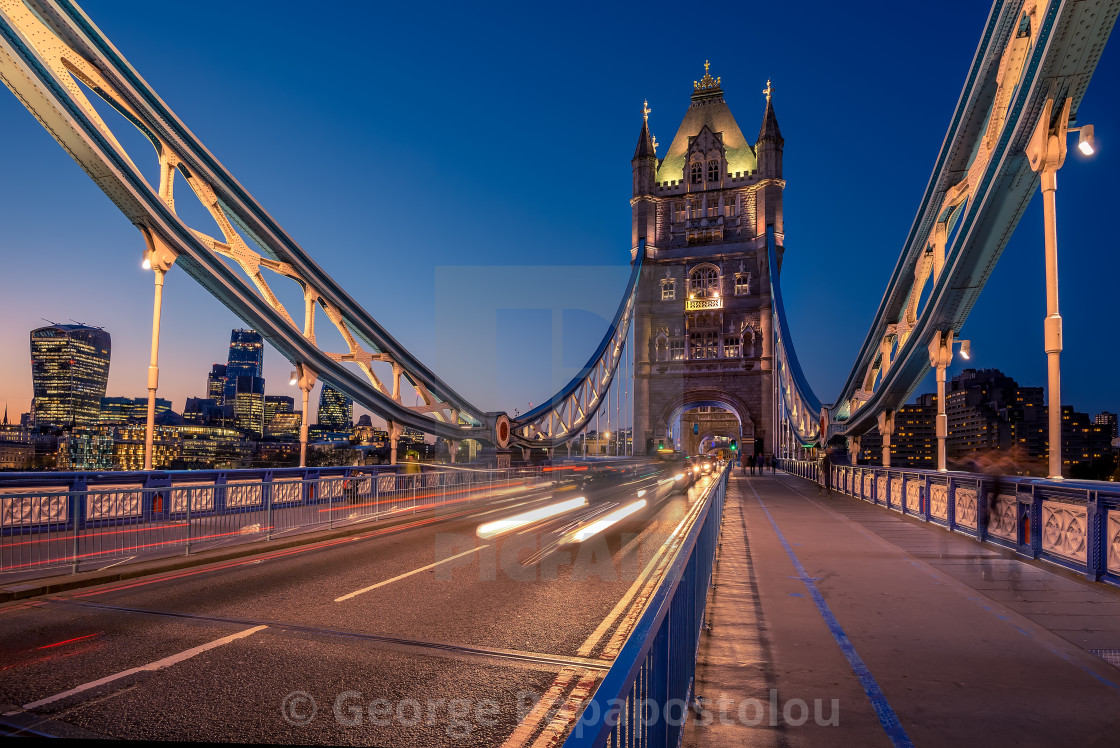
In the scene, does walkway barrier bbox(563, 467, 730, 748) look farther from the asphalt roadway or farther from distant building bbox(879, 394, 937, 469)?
distant building bbox(879, 394, 937, 469)

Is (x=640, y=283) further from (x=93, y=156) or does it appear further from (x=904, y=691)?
(x=904, y=691)

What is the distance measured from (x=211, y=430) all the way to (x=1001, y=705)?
155 metres

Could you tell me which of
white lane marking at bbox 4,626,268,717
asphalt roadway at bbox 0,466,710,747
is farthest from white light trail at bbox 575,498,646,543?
white lane marking at bbox 4,626,268,717

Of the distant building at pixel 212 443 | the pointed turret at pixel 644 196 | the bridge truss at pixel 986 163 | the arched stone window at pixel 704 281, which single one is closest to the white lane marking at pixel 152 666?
the bridge truss at pixel 986 163

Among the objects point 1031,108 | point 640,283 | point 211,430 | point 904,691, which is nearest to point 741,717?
point 904,691

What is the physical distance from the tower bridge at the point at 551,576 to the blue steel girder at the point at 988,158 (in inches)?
2.7

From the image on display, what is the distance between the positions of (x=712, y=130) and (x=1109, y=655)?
71745 mm

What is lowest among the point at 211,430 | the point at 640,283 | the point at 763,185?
the point at 211,430

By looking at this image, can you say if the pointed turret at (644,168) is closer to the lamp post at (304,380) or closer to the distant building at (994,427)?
the distant building at (994,427)

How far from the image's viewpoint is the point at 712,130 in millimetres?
69750

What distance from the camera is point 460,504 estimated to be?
19.8 meters

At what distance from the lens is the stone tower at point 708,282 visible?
6206 centimetres

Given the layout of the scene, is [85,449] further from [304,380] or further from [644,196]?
[304,380]

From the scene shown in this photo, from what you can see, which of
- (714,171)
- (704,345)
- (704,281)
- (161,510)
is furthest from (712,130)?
(161,510)
